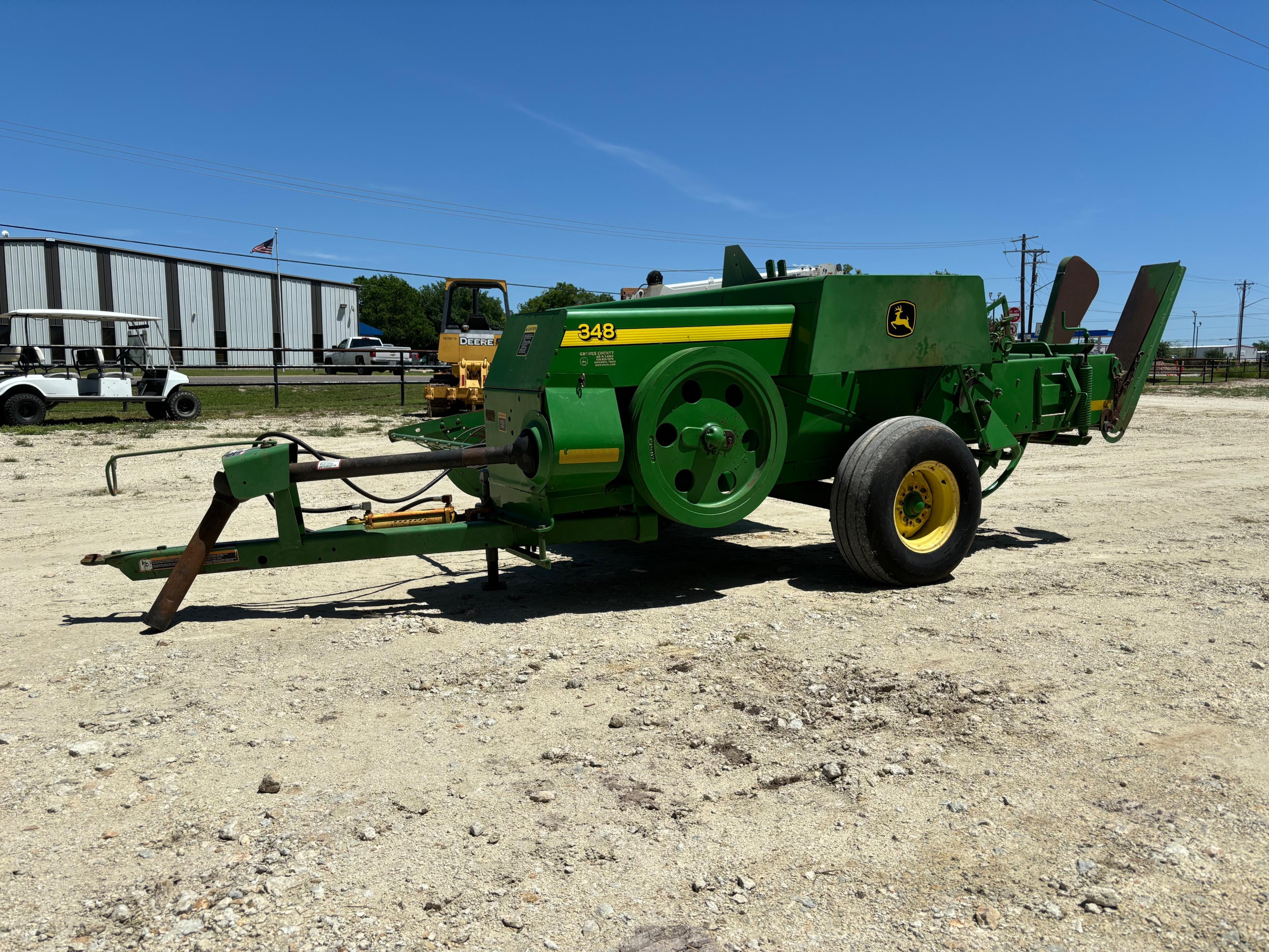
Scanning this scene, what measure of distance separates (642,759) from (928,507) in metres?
3.27

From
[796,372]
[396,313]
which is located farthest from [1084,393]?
[396,313]

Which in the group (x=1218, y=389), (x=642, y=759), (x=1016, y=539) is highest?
(x=1218, y=389)

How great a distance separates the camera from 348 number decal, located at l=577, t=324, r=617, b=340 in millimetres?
5320

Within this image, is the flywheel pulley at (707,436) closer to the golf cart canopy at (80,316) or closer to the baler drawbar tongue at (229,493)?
the baler drawbar tongue at (229,493)

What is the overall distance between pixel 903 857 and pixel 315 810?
6.17 feet

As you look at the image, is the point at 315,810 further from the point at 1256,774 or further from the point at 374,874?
the point at 1256,774

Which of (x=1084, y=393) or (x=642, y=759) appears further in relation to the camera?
(x=1084, y=393)

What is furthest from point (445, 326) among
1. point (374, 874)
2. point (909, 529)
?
point (374, 874)

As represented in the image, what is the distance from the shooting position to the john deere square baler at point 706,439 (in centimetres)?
524

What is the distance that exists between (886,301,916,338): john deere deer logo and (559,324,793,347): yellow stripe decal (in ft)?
2.15

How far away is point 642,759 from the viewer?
365 centimetres

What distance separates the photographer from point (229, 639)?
5.04 metres

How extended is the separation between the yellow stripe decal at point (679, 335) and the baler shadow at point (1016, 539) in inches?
92.7

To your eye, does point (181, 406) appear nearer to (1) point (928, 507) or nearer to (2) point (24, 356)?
(2) point (24, 356)
